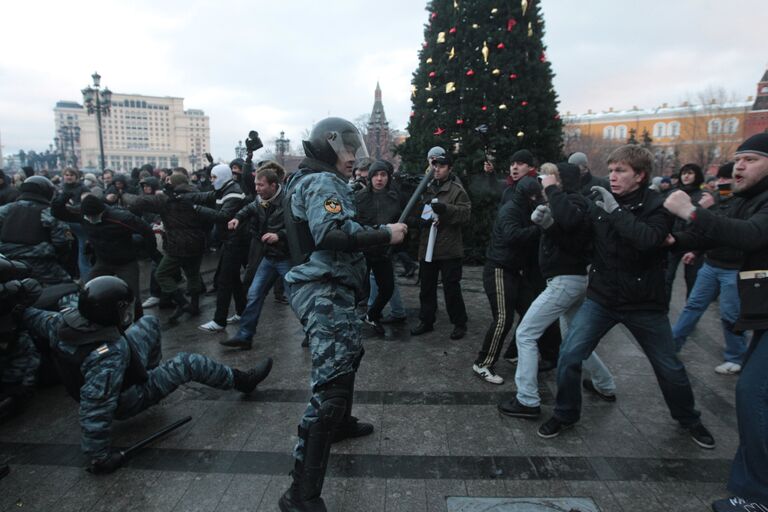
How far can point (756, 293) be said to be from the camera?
96.6 inches

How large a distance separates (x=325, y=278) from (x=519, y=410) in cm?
192

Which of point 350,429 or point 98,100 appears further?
point 98,100

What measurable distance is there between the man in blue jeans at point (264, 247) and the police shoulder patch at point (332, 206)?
7.90ft

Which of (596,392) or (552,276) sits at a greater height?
(552,276)

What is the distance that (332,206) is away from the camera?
7.97 feet

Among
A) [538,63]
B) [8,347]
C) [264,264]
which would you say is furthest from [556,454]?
[538,63]

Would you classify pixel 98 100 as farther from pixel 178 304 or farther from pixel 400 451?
pixel 400 451

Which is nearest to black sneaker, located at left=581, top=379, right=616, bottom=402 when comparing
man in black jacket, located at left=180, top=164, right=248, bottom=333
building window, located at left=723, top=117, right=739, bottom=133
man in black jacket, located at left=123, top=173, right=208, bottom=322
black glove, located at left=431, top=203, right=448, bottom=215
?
black glove, located at left=431, top=203, right=448, bottom=215

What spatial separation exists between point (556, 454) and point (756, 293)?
4.93 ft

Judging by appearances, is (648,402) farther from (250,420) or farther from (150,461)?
(150,461)

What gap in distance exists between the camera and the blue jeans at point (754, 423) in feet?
7.87

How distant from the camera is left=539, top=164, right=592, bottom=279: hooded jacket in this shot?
3.14 meters

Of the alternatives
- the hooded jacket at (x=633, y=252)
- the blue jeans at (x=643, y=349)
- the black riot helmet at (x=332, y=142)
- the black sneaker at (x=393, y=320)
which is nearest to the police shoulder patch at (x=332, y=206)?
the black riot helmet at (x=332, y=142)

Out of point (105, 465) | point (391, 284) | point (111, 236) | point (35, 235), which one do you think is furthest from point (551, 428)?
point (35, 235)
